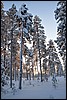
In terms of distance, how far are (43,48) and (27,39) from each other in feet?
A: 50.3

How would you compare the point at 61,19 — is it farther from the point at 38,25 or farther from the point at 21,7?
the point at 38,25

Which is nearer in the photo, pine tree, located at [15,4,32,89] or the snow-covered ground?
the snow-covered ground

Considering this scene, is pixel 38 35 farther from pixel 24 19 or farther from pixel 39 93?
pixel 39 93

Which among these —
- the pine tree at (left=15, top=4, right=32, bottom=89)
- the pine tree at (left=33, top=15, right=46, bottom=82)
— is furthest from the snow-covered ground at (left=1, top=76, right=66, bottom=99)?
the pine tree at (left=33, top=15, right=46, bottom=82)

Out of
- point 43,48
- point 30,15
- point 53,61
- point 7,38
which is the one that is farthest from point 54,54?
point 30,15

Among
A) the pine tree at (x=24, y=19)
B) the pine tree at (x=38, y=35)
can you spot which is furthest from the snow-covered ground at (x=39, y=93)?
the pine tree at (x=38, y=35)

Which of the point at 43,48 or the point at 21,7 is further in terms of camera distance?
the point at 43,48

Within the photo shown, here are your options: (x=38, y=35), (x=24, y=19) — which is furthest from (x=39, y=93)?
(x=38, y=35)

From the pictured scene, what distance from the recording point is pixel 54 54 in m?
60.6

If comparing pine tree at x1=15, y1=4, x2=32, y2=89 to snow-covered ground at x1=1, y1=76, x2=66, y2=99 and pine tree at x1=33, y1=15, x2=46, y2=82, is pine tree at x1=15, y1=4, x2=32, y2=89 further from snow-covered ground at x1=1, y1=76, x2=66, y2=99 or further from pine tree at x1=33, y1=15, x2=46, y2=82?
pine tree at x1=33, y1=15, x2=46, y2=82

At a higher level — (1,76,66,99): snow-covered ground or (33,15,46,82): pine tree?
(33,15,46,82): pine tree

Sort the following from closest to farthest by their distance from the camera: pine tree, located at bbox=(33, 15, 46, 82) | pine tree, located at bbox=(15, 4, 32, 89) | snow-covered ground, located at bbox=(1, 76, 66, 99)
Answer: snow-covered ground, located at bbox=(1, 76, 66, 99) < pine tree, located at bbox=(15, 4, 32, 89) < pine tree, located at bbox=(33, 15, 46, 82)

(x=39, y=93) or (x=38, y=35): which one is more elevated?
(x=38, y=35)

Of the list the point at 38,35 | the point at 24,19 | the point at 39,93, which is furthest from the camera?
the point at 38,35
